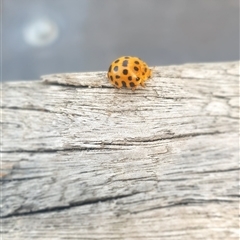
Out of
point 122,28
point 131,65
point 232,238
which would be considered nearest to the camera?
point 232,238

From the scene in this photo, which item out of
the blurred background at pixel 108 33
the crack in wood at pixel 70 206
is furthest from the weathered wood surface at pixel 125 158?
the blurred background at pixel 108 33

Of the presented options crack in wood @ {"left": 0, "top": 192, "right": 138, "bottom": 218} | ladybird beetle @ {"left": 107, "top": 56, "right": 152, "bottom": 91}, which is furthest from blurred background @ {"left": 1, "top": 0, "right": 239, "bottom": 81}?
crack in wood @ {"left": 0, "top": 192, "right": 138, "bottom": 218}

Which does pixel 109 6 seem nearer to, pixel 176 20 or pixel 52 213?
pixel 176 20

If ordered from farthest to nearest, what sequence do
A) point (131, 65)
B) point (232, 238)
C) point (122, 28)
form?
point (122, 28) → point (131, 65) → point (232, 238)

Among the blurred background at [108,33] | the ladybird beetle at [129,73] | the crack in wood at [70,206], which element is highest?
the blurred background at [108,33]

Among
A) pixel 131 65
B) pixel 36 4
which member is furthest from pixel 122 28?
pixel 131 65

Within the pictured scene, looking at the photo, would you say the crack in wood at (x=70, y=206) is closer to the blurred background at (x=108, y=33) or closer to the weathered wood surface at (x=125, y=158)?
the weathered wood surface at (x=125, y=158)
